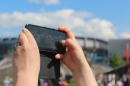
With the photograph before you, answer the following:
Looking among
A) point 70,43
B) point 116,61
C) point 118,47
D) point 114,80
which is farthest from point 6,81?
point 118,47

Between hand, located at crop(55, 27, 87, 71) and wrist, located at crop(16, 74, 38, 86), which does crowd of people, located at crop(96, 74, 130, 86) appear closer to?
hand, located at crop(55, 27, 87, 71)

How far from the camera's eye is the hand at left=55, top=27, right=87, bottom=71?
5.26ft

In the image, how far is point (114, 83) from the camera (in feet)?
73.7

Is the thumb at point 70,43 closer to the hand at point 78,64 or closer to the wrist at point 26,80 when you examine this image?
the hand at point 78,64

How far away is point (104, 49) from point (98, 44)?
3.93 metres

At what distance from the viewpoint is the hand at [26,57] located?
143 centimetres

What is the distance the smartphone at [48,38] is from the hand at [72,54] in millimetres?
26

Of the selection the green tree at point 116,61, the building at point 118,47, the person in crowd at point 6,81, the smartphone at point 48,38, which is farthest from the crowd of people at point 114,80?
the building at point 118,47

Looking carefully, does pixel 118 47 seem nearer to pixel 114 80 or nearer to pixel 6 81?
pixel 114 80

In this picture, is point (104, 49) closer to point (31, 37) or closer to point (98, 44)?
point (98, 44)

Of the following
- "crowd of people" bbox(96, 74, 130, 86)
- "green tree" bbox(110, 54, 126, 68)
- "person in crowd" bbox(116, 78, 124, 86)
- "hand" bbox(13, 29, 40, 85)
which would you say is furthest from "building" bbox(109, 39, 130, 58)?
"hand" bbox(13, 29, 40, 85)

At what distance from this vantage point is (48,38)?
162 cm

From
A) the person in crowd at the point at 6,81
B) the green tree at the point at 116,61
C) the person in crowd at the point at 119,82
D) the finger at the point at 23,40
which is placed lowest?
the green tree at the point at 116,61

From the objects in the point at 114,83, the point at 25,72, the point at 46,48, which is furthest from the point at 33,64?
the point at 114,83
